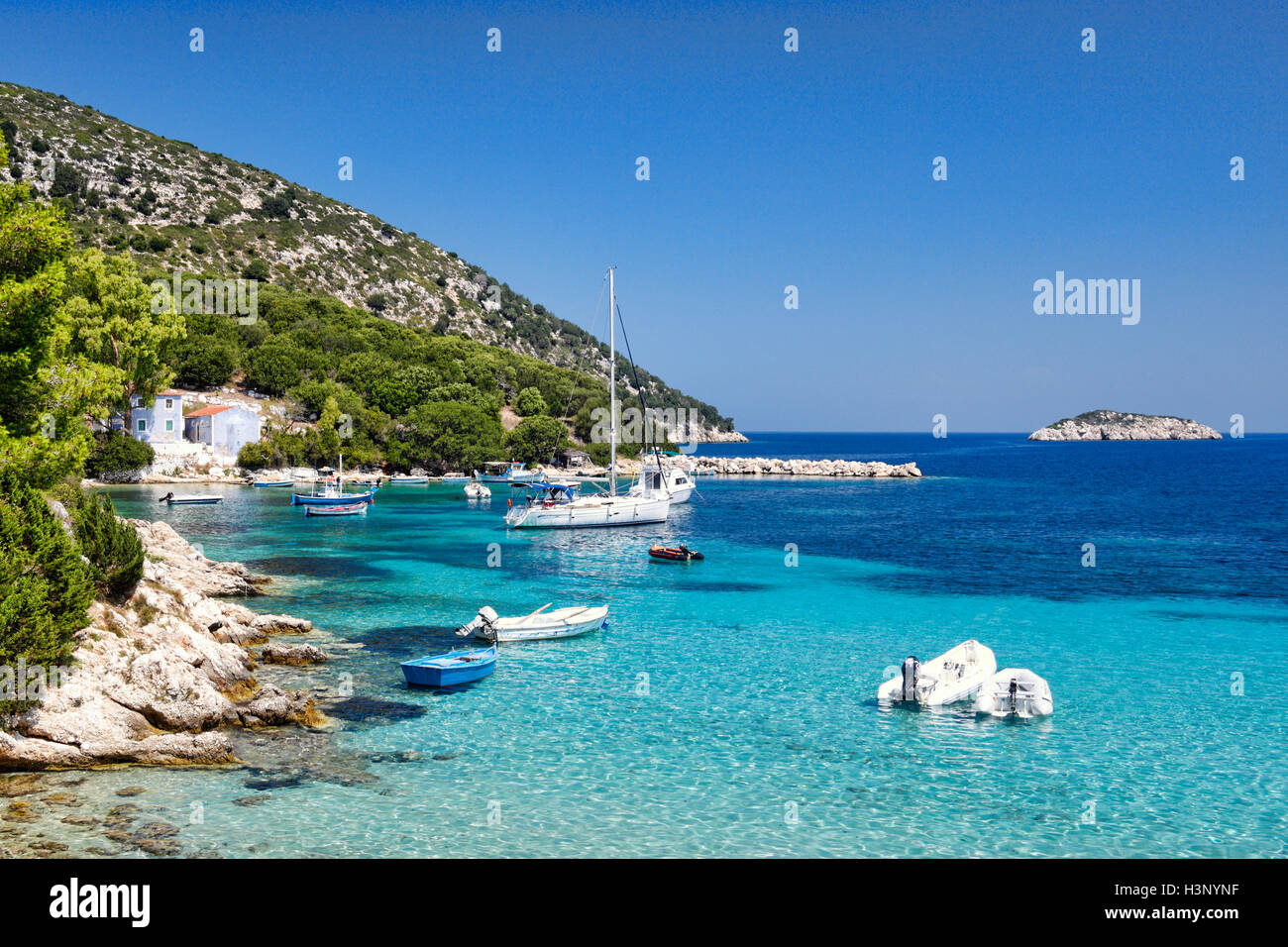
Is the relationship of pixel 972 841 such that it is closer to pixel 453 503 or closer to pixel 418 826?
pixel 418 826

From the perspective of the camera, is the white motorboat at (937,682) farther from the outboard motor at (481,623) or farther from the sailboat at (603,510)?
the sailboat at (603,510)

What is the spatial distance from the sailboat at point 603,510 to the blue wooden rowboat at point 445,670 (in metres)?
35.3

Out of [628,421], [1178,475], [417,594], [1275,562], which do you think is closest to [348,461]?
[628,421]

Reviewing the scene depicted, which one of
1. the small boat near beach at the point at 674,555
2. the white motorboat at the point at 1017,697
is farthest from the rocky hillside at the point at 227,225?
the white motorboat at the point at 1017,697

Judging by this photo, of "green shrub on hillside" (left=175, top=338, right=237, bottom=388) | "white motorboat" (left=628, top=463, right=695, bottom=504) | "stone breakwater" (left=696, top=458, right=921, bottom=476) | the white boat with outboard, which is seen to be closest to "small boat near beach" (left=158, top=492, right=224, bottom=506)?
the white boat with outboard

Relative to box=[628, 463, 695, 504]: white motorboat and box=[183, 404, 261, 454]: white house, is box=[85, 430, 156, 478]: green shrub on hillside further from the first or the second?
box=[628, 463, 695, 504]: white motorboat

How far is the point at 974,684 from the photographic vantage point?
2091 centimetres

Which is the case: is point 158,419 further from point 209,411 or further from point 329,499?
point 329,499

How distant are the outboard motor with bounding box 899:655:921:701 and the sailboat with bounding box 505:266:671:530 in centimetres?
3720

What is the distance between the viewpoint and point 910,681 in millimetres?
20656

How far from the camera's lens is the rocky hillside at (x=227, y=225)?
127 meters

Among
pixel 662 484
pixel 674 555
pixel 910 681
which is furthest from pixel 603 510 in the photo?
pixel 910 681
